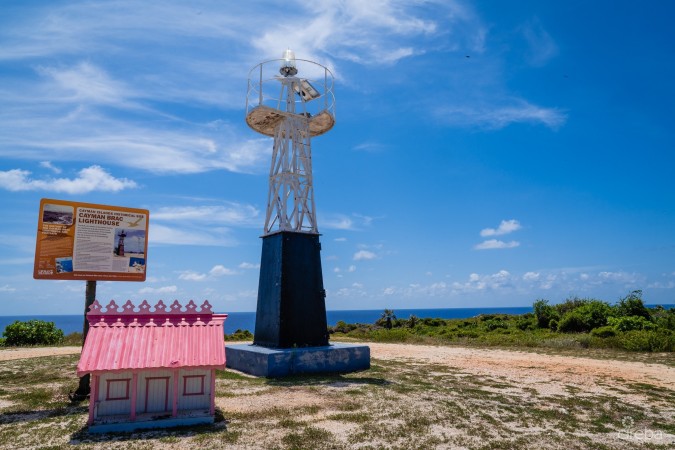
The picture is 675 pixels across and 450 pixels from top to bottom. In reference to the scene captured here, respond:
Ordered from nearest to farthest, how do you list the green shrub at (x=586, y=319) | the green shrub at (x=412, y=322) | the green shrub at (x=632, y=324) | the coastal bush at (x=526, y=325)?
the green shrub at (x=632, y=324) < the green shrub at (x=586, y=319) < the coastal bush at (x=526, y=325) < the green shrub at (x=412, y=322)

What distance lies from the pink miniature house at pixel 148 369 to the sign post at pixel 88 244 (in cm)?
222

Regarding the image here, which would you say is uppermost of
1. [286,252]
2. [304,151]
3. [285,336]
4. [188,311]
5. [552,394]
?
[304,151]

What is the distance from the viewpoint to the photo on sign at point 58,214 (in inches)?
454

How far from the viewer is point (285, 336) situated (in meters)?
16.0

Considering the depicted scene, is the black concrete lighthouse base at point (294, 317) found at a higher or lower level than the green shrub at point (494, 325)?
higher

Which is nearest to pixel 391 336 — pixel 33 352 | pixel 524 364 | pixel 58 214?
pixel 524 364

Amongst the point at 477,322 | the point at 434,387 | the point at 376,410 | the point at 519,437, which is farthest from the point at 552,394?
the point at 477,322

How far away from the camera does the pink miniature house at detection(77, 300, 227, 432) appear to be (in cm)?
896

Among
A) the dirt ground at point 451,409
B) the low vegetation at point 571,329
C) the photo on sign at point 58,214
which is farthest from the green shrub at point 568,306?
the photo on sign at point 58,214

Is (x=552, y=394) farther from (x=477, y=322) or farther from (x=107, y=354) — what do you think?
(x=477, y=322)

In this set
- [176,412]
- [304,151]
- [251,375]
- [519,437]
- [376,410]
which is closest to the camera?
[519,437]

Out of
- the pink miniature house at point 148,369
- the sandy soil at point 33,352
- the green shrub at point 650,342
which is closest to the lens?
the pink miniature house at point 148,369

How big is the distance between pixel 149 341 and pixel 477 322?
33.5 m

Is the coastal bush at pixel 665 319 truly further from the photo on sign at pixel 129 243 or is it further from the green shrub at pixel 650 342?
the photo on sign at pixel 129 243
